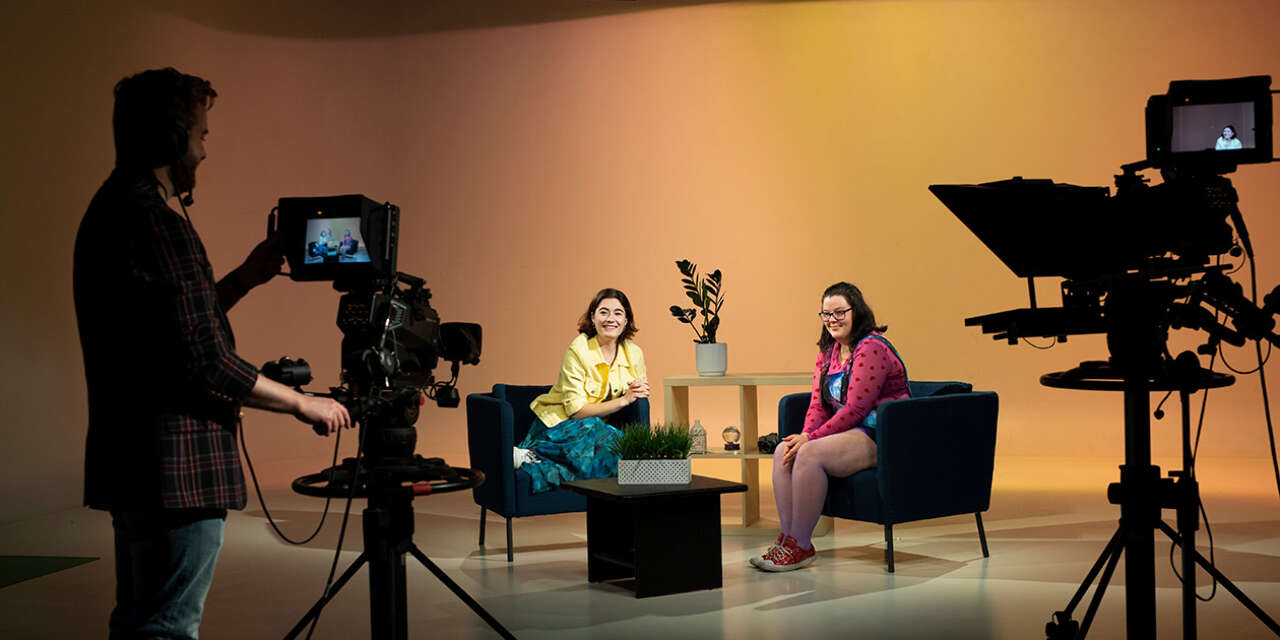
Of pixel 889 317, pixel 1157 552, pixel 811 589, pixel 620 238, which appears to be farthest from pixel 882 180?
pixel 811 589

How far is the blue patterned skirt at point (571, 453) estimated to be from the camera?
446 centimetres

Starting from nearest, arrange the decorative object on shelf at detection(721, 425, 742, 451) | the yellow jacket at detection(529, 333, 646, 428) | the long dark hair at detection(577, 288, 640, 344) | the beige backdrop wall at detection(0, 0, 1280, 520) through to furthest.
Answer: the yellow jacket at detection(529, 333, 646, 428) < the long dark hair at detection(577, 288, 640, 344) < the decorative object on shelf at detection(721, 425, 742, 451) < the beige backdrop wall at detection(0, 0, 1280, 520)

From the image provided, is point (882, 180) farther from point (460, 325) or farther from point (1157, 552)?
point (460, 325)

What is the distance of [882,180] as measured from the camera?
7691 millimetres

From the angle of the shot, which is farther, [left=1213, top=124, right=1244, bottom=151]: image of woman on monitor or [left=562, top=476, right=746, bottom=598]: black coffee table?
[left=562, top=476, right=746, bottom=598]: black coffee table

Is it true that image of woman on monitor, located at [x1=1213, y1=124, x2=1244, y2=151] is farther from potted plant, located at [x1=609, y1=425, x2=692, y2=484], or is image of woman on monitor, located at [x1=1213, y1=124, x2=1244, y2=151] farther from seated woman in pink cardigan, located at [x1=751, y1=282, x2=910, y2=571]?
potted plant, located at [x1=609, y1=425, x2=692, y2=484]

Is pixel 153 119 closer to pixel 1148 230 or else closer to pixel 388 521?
pixel 388 521

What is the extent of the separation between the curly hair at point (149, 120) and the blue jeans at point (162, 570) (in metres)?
0.60

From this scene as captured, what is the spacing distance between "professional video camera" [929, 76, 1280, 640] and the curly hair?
58.6 inches

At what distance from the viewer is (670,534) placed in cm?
377

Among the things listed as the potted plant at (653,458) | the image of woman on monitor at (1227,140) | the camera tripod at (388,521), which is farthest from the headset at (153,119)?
the potted plant at (653,458)

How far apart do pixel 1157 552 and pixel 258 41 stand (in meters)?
6.63

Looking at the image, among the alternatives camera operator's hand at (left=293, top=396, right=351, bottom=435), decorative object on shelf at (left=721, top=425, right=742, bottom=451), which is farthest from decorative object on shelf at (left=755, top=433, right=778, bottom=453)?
camera operator's hand at (left=293, top=396, right=351, bottom=435)

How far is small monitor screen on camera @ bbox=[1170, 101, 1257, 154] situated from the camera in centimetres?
240
